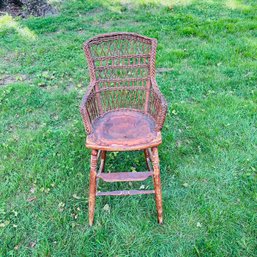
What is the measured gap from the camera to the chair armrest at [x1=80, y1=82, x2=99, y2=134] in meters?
2.05

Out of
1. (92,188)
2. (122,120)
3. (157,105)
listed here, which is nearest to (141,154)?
(122,120)

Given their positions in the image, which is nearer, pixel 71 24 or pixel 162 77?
pixel 162 77

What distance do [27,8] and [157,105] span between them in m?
5.05

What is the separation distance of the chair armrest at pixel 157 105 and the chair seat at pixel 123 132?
0.06 m

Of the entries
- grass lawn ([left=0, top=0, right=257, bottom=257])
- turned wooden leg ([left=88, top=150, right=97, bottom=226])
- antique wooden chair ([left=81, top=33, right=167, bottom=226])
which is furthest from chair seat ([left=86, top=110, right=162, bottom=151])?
grass lawn ([left=0, top=0, right=257, bottom=257])

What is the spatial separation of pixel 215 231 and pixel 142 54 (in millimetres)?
1394

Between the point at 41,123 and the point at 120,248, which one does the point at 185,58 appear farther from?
the point at 120,248

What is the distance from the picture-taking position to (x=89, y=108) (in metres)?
2.24

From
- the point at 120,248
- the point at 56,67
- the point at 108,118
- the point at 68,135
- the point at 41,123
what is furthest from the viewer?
the point at 56,67

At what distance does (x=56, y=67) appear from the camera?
4.24m

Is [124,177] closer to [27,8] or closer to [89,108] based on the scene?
[89,108]

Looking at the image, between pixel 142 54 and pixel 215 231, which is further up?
pixel 142 54

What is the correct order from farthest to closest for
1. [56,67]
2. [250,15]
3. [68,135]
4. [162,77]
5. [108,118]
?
[250,15] → [56,67] → [162,77] → [68,135] → [108,118]

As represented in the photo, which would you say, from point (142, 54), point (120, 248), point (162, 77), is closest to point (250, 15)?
point (162, 77)
